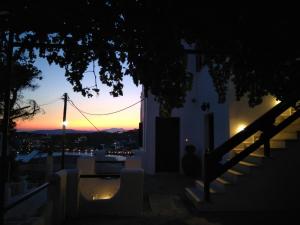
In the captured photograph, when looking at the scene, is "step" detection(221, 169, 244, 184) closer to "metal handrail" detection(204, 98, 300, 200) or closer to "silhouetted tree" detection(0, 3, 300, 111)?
"metal handrail" detection(204, 98, 300, 200)

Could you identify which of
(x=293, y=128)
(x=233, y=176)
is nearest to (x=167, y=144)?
(x=293, y=128)

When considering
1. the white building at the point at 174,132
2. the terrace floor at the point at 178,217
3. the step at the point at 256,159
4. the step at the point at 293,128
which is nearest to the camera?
the terrace floor at the point at 178,217

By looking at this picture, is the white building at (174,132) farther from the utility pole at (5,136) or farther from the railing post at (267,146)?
the utility pole at (5,136)

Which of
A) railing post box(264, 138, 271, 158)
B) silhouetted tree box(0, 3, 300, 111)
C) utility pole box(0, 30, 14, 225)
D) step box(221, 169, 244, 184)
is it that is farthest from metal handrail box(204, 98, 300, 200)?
utility pole box(0, 30, 14, 225)

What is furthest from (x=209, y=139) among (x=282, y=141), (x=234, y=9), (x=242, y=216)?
(x=234, y=9)

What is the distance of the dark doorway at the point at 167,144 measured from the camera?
1255 cm

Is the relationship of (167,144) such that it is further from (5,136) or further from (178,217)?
(5,136)

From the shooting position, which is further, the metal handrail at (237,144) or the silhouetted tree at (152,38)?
the metal handrail at (237,144)

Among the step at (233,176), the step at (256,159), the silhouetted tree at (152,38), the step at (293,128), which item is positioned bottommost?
the step at (233,176)

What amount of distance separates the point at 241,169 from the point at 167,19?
4.79 meters

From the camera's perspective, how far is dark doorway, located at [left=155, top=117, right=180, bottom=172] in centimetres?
1255

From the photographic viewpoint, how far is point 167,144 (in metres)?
12.7

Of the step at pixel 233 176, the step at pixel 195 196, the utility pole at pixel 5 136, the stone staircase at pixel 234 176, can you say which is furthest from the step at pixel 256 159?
the utility pole at pixel 5 136

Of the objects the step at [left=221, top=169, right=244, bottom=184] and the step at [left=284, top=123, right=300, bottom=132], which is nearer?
the step at [left=221, top=169, right=244, bottom=184]
